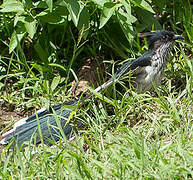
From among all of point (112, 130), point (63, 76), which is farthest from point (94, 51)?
point (112, 130)

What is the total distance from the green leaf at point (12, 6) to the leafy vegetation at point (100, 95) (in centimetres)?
1

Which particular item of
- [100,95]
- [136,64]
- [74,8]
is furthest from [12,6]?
[136,64]

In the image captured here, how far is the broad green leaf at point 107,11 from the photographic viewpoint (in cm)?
488

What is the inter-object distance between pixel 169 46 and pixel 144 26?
399 millimetres

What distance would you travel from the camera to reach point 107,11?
4895 mm

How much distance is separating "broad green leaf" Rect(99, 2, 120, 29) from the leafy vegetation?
0.01 m

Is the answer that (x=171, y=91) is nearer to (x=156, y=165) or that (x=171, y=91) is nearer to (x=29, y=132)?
(x=29, y=132)

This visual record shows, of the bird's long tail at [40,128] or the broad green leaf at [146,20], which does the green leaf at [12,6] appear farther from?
the broad green leaf at [146,20]

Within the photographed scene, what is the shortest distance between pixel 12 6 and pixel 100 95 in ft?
4.52

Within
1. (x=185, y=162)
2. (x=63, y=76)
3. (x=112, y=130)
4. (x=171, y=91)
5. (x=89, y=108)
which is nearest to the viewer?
(x=185, y=162)

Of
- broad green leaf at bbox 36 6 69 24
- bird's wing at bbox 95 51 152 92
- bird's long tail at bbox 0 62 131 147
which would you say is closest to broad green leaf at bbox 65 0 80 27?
broad green leaf at bbox 36 6 69 24

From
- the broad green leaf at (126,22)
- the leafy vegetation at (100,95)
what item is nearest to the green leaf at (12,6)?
the leafy vegetation at (100,95)

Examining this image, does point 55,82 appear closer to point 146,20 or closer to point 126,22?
point 126,22

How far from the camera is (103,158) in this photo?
12.6 feet
